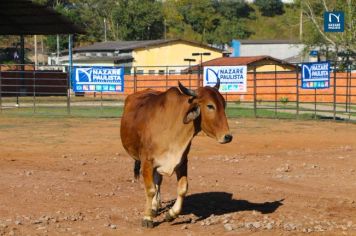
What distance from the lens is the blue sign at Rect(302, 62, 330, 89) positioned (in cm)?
2828

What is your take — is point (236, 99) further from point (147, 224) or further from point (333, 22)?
point (147, 224)

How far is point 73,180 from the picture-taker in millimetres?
12812

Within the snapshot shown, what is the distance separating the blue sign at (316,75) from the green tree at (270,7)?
109 meters

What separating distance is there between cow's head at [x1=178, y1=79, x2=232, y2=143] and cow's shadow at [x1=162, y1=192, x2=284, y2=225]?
1.46 m

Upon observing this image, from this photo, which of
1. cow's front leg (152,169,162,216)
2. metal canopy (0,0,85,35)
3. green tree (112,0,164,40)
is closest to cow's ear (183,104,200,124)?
cow's front leg (152,169,162,216)

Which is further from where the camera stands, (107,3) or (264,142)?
(107,3)

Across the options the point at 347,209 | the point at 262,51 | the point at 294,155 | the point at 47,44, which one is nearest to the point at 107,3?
the point at 47,44

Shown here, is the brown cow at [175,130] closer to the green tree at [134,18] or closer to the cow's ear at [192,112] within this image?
the cow's ear at [192,112]

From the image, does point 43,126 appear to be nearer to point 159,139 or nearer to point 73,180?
point 73,180

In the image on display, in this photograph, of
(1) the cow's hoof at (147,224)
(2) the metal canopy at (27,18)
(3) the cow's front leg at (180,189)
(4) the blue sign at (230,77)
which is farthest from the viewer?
(4) the blue sign at (230,77)

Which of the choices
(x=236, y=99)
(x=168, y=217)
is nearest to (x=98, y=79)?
(x=236, y=99)

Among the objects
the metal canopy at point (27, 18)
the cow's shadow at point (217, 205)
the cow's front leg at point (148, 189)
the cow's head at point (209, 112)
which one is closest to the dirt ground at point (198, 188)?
the cow's shadow at point (217, 205)

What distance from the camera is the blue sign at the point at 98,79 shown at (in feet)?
100

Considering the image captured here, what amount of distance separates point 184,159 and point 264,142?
36.2ft
